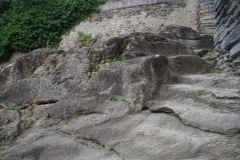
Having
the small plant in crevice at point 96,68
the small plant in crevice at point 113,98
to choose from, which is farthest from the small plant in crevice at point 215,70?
the small plant in crevice at point 96,68

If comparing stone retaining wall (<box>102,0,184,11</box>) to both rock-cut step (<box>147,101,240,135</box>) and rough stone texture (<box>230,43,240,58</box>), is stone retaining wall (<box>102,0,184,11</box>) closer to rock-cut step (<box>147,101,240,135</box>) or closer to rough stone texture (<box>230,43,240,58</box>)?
rough stone texture (<box>230,43,240,58</box>)

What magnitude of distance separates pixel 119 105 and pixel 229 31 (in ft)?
8.31

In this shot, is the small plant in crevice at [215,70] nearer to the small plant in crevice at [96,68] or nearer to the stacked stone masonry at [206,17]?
the small plant in crevice at [96,68]

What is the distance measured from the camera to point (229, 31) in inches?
179

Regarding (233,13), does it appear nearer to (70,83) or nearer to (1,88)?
(70,83)

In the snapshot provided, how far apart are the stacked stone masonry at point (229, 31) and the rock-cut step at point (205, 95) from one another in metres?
0.72

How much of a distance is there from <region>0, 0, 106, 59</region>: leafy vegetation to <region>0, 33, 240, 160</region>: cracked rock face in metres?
5.23

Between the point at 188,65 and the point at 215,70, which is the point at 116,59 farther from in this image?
the point at 215,70

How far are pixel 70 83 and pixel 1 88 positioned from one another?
2.05m

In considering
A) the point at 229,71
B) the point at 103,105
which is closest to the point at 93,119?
the point at 103,105

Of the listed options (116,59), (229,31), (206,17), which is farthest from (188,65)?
(206,17)

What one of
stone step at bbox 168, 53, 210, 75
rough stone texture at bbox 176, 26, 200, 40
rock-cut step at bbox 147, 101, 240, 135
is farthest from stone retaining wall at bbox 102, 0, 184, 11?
rock-cut step at bbox 147, 101, 240, 135

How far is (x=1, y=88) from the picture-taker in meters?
6.06

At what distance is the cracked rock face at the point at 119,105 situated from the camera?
333 centimetres
